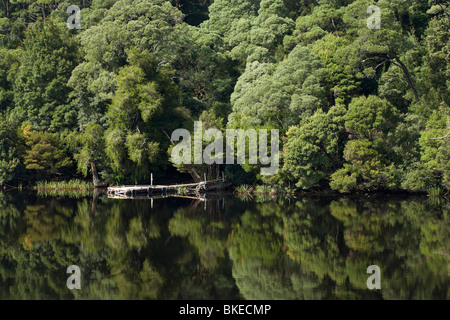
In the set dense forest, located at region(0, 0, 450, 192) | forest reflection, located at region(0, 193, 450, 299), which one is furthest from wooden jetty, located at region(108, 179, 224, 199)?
forest reflection, located at region(0, 193, 450, 299)

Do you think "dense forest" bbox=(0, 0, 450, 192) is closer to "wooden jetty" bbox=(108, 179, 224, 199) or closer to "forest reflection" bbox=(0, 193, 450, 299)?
"wooden jetty" bbox=(108, 179, 224, 199)

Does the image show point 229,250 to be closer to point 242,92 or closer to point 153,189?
point 153,189

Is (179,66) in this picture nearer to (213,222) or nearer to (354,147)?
(354,147)

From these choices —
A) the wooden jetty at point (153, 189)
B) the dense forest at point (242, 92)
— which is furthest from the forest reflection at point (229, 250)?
the wooden jetty at point (153, 189)

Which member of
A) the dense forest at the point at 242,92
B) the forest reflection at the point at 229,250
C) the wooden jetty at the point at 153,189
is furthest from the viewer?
the wooden jetty at the point at 153,189

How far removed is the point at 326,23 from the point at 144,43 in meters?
15.2

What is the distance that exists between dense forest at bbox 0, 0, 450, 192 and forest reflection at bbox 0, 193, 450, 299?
5018mm

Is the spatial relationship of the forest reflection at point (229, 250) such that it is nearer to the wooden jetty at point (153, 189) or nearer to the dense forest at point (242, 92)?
the dense forest at point (242, 92)

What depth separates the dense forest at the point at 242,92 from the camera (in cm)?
3209

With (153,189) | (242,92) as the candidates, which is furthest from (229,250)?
(242,92)

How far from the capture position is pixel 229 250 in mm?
18375

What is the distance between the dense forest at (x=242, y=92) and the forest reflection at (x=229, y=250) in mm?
5018

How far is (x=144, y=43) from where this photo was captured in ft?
128
